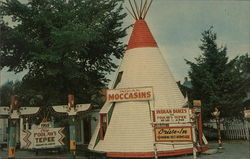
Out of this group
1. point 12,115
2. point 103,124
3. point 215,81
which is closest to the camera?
point 12,115

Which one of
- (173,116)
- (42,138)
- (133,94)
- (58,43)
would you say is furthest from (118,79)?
(173,116)

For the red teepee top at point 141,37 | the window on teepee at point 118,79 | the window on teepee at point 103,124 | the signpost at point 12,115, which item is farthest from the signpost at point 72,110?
the red teepee top at point 141,37

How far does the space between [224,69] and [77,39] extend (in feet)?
38.9

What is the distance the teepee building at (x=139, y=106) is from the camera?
1463cm

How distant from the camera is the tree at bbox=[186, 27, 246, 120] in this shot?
21.9 meters

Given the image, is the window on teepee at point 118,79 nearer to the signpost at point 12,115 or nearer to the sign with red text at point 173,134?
the signpost at point 12,115

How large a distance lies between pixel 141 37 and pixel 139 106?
4.43m

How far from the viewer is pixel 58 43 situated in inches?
762

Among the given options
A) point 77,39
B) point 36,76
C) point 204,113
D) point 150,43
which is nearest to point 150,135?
point 150,43

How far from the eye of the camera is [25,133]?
41.3ft

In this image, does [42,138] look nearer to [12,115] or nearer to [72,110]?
[12,115]

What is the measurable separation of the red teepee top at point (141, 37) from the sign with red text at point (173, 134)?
295 inches

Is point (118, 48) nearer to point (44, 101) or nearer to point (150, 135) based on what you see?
point (44, 101)

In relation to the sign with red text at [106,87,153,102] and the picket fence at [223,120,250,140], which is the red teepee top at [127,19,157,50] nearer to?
the sign with red text at [106,87,153,102]
